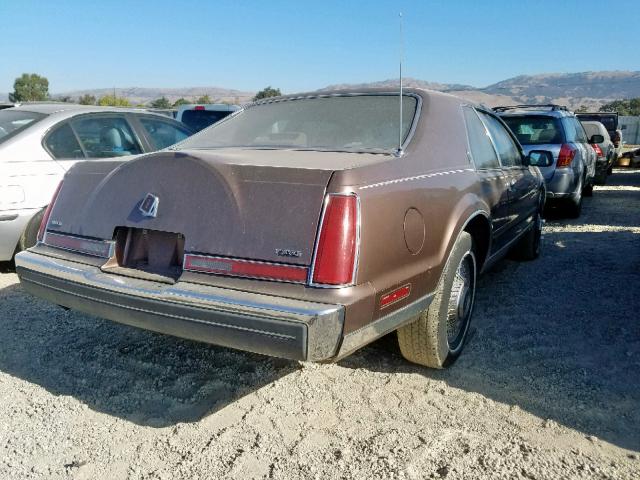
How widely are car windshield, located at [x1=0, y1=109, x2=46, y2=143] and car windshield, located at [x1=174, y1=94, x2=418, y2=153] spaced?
213cm

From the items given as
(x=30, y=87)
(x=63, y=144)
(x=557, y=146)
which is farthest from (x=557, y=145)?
(x=30, y=87)

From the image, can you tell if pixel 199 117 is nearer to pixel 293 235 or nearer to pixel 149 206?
pixel 149 206

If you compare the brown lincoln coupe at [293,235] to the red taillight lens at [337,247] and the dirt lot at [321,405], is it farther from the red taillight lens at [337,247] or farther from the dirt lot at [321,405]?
the dirt lot at [321,405]

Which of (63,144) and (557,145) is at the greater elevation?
(63,144)

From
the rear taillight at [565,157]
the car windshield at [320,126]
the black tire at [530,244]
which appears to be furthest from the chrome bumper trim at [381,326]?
the rear taillight at [565,157]

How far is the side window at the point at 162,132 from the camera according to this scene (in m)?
5.84

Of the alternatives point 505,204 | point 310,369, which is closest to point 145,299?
point 310,369

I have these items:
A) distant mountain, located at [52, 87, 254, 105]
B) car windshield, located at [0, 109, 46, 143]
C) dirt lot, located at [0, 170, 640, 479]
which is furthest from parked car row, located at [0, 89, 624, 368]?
distant mountain, located at [52, 87, 254, 105]

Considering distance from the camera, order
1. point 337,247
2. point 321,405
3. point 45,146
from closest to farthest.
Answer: point 337,247, point 321,405, point 45,146

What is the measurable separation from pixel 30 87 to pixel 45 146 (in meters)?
64.1

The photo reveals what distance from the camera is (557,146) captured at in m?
7.75

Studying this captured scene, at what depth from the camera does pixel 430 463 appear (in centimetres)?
233

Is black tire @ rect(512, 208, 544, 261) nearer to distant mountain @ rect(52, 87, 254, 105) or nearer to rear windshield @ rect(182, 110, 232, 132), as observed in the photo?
rear windshield @ rect(182, 110, 232, 132)

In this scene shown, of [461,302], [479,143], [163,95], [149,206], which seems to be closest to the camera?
[149,206]
